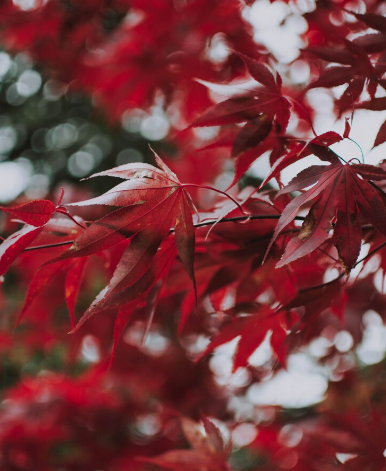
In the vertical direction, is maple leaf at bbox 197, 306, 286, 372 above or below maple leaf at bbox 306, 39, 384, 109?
below

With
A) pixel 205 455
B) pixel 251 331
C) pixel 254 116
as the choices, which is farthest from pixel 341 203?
pixel 205 455

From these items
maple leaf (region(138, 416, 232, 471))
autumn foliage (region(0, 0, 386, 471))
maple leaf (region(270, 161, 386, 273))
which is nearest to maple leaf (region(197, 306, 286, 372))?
autumn foliage (region(0, 0, 386, 471))

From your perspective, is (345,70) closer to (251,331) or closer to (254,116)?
(254,116)

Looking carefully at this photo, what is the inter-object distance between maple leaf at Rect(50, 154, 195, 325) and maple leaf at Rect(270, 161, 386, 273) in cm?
11

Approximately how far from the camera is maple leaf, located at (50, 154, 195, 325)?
0.46 metres

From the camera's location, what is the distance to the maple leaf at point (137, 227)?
46 cm

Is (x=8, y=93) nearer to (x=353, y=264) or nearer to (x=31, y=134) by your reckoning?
(x=31, y=134)

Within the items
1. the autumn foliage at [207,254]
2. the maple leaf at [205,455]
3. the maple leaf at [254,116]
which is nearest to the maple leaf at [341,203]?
the autumn foliage at [207,254]

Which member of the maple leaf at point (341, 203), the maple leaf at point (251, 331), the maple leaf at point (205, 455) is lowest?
the maple leaf at point (205, 455)

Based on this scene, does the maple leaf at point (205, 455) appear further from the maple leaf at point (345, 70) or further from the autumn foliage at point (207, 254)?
the maple leaf at point (345, 70)

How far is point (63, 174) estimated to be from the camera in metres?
4.04

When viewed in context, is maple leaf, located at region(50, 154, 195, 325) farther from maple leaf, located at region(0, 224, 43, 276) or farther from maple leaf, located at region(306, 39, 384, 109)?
maple leaf, located at region(306, 39, 384, 109)

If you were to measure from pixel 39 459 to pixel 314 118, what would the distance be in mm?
1674

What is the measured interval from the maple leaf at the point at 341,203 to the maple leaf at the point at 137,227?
11 centimetres
